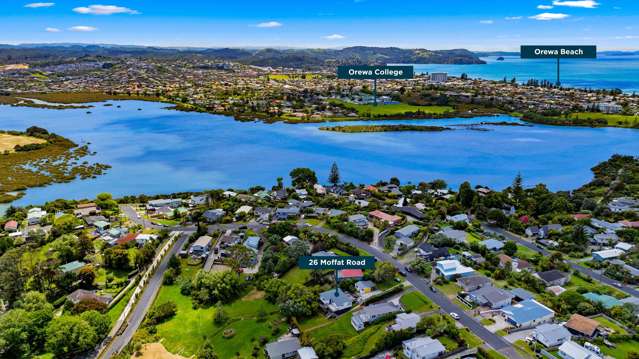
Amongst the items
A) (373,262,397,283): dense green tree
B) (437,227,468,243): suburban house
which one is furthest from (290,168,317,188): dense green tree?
(373,262,397,283): dense green tree

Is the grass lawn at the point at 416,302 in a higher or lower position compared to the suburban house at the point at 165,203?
lower

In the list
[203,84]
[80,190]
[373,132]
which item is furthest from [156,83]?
[80,190]

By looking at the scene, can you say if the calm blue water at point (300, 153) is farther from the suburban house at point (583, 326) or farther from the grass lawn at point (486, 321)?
the grass lawn at point (486, 321)

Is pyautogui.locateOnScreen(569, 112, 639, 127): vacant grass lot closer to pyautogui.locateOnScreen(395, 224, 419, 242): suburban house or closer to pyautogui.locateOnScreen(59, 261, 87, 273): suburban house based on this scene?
pyautogui.locateOnScreen(395, 224, 419, 242): suburban house

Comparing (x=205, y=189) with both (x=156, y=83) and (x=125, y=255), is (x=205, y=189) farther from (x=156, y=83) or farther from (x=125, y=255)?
(x=156, y=83)

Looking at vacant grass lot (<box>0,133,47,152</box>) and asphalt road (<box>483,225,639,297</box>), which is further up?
vacant grass lot (<box>0,133,47,152</box>)

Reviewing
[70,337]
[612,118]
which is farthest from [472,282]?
[612,118]

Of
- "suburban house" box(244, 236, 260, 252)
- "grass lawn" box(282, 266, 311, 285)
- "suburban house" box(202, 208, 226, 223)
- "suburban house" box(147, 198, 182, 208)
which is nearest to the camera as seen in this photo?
"grass lawn" box(282, 266, 311, 285)

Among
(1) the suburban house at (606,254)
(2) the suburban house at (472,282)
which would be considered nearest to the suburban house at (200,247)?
A: (2) the suburban house at (472,282)
